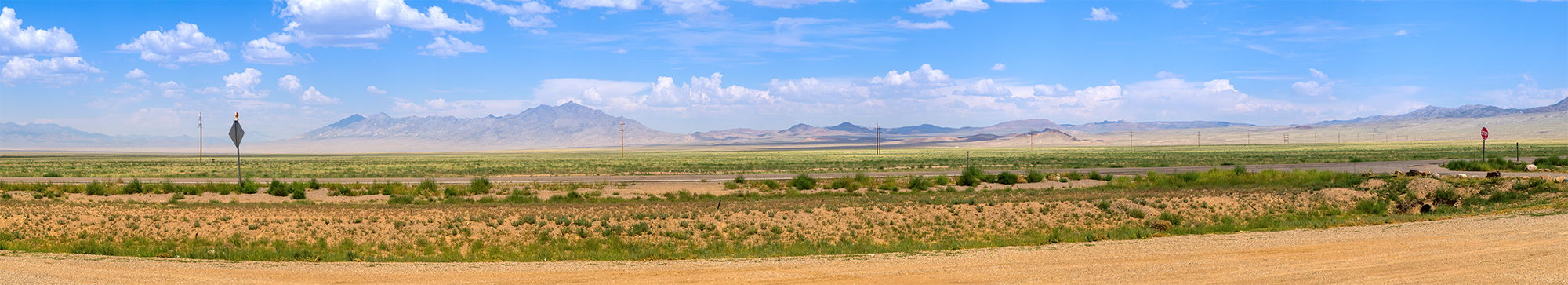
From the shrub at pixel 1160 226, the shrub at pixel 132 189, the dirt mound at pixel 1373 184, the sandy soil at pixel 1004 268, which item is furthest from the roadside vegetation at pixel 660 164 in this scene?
the sandy soil at pixel 1004 268

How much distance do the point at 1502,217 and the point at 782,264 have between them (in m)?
13.0

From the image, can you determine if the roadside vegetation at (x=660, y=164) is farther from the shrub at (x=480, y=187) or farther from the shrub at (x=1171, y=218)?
the shrub at (x=1171, y=218)

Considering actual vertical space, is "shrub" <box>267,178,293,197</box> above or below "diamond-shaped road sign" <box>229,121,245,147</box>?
below

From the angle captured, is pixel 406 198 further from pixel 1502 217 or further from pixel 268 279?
pixel 1502 217

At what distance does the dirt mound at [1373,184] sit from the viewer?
25.7m

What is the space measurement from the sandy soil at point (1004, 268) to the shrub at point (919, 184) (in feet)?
60.5

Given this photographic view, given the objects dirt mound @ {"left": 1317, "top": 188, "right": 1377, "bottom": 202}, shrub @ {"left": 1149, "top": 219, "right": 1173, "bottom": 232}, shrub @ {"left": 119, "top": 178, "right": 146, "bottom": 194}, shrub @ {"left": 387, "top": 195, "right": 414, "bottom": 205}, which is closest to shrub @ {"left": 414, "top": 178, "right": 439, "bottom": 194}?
shrub @ {"left": 387, "top": 195, "right": 414, "bottom": 205}

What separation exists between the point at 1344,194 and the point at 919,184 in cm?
1273

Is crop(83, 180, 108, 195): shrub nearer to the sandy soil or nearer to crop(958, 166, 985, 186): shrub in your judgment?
the sandy soil

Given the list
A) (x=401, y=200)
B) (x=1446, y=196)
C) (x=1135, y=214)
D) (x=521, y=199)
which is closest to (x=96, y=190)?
(x=401, y=200)

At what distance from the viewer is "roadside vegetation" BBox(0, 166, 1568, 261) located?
1681cm

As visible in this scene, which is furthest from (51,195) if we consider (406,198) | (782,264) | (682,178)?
(782,264)

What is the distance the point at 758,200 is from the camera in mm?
25109

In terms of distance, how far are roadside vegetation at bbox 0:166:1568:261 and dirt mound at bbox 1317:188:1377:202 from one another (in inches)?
2.5
